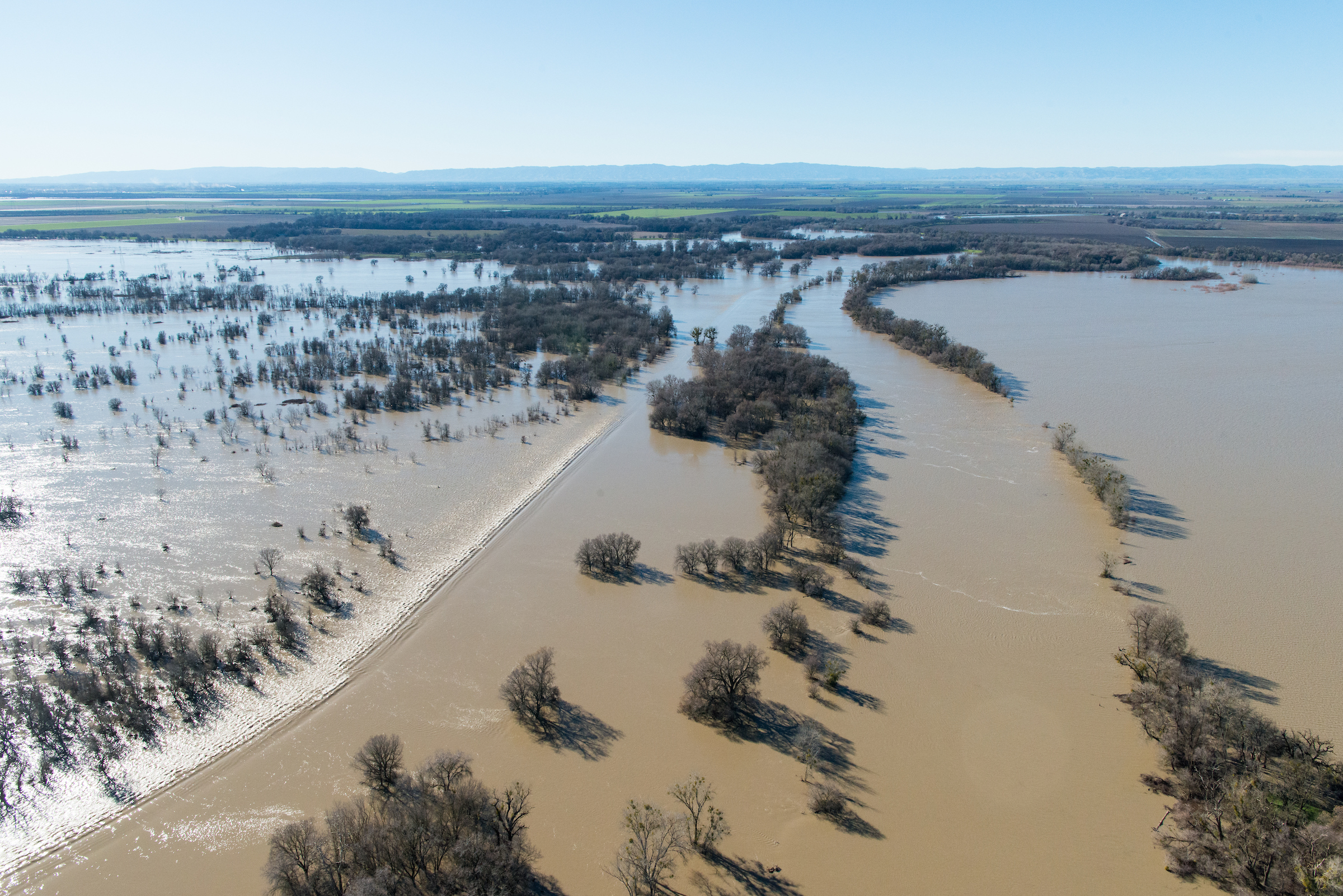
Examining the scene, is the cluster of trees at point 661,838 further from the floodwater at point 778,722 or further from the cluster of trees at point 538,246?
the cluster of trees at point 538,246

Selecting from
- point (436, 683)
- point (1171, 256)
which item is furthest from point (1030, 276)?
point (436, 683)

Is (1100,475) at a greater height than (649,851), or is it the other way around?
(1100,475)

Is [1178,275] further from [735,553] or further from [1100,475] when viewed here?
[735,553]

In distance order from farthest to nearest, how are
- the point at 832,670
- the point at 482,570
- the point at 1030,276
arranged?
the point at 1030,276 → the point at 482,570 → the point at 832,670

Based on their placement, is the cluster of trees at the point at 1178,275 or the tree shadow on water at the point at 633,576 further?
the cluster of trees at the point at 1178,275

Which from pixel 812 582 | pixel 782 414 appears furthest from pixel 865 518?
pixel 782 414

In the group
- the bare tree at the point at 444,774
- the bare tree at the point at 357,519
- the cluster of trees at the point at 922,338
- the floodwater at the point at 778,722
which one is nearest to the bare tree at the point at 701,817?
the floodwater at the point at 778,722

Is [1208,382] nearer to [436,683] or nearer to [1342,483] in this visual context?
[1342,483]
